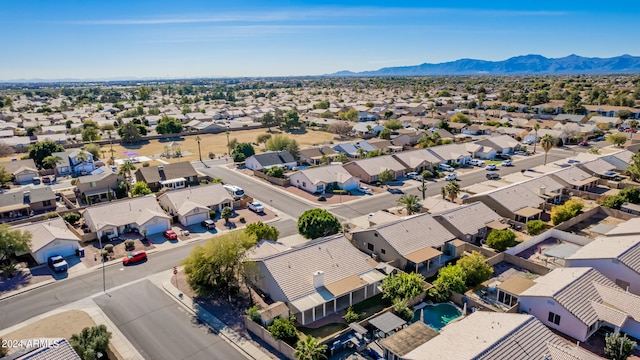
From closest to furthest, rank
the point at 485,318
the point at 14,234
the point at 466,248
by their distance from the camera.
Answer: the point at 485,318 → the point at 14,234 → the point at 466,248

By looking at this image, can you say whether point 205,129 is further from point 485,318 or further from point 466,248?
point 485,318

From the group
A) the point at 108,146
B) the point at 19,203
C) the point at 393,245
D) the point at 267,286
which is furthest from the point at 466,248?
the point at 108,146

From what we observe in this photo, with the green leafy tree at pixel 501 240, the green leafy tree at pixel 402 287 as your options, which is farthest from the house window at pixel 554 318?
the green leafy tree at pixel 501 240

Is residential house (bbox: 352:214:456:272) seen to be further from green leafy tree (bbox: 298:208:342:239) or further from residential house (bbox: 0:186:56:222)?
residential house (bbox: 0:186:56:222)

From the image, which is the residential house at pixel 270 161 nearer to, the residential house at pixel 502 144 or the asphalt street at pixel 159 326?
the asphalt street at pixel 159 326

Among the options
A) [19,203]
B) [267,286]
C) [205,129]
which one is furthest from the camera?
[205,129]

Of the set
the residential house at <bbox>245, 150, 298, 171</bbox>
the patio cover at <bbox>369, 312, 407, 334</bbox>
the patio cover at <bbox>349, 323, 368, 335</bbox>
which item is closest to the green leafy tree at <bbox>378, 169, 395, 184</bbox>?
the residential house at <bbox>245, 150, 298, 171</bbox>

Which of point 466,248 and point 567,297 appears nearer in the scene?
point 567,297
